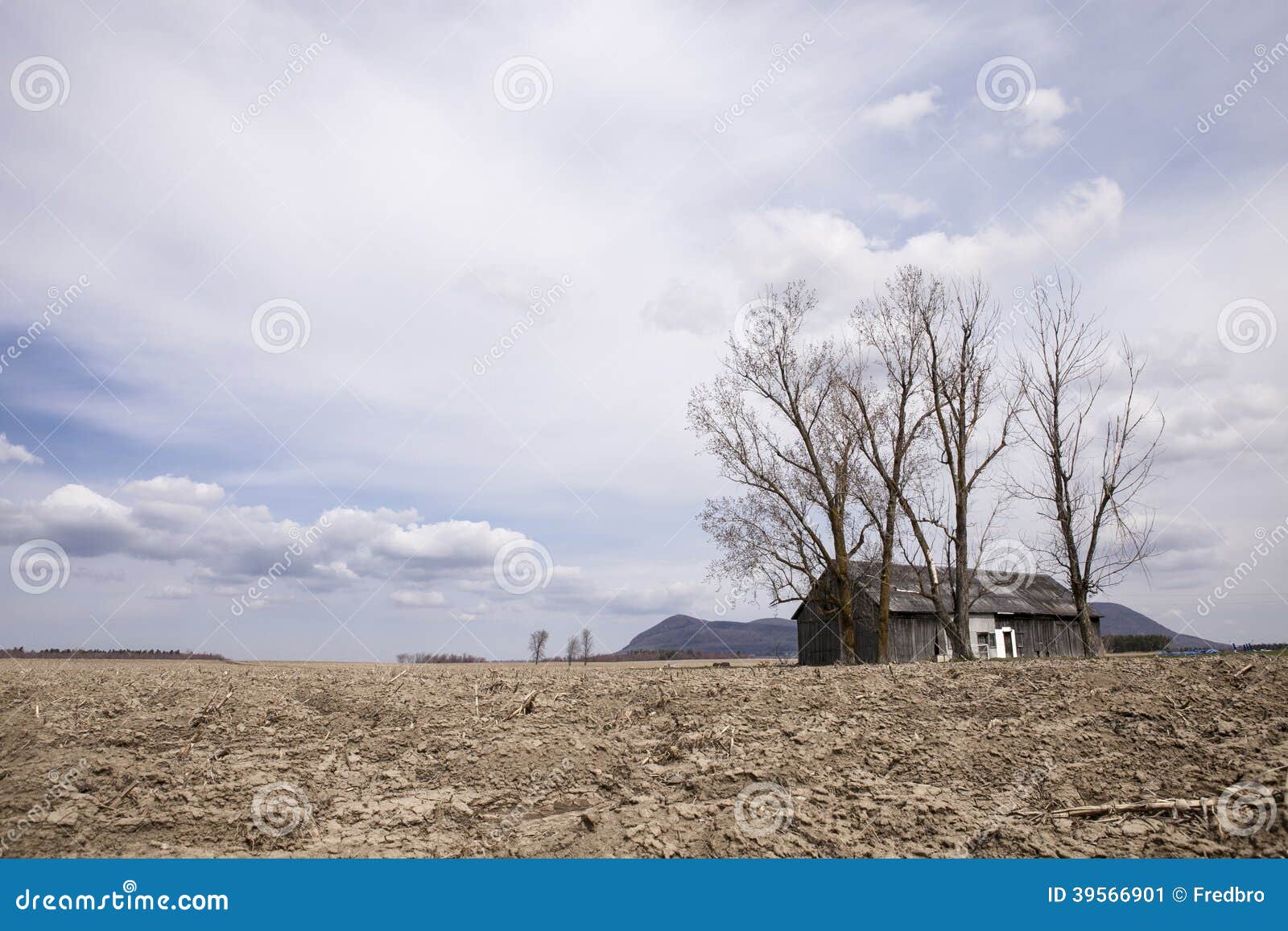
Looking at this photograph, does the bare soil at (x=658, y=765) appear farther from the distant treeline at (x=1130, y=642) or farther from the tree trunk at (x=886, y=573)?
the distant treeline at (x=1130, y=642)

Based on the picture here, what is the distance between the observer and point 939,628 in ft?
113

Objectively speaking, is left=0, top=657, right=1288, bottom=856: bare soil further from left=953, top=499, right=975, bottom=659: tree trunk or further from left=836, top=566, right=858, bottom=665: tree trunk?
left=836, top=566, right=858, bottom=665: tree trunk

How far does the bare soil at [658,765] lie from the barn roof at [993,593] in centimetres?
2361

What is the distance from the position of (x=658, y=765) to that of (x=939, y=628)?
2974cm

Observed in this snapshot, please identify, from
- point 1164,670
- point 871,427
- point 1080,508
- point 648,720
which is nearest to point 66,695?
point 648,720

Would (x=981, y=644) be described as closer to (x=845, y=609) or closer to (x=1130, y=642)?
(x=1130, y=642)

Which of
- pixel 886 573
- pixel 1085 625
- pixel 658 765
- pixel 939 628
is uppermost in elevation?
pixel 886 573

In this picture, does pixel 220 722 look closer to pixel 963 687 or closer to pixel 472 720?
pixel 472 720

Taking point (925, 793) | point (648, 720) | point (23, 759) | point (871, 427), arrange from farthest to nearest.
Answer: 1. point (871, 427)
2. point (648, 720)
3. point (23, 759)
4. point (925, 793)

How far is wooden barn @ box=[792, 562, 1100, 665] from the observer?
111 ft

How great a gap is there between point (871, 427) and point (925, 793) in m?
17.3

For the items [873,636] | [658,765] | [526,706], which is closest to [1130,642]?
[873,636]

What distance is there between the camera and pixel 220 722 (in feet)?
31.1

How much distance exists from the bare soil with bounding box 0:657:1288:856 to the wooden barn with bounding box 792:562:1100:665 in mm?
19411
